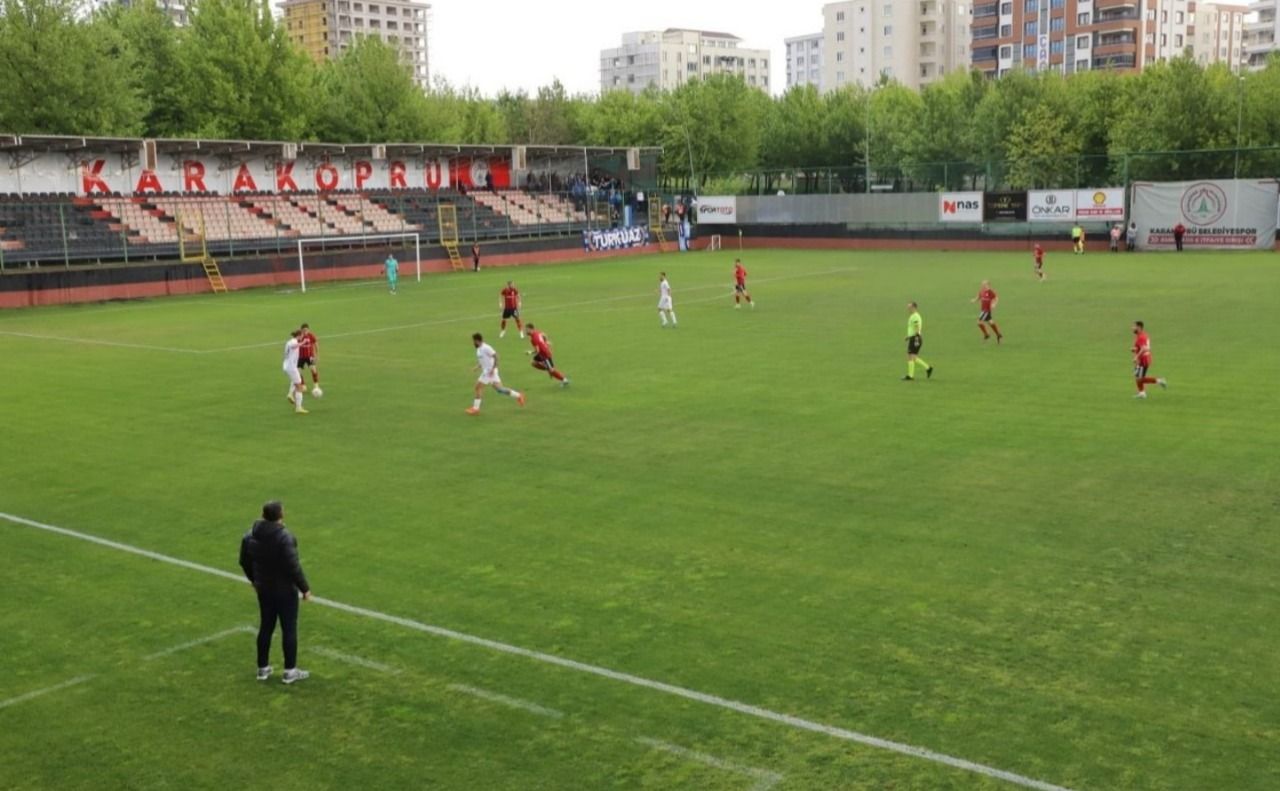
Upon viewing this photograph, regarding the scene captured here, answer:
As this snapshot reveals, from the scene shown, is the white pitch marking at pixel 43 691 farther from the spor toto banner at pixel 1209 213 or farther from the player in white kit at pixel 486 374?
the spor toto banner at pixel 1209 213

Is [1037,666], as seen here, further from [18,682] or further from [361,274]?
[361,274]

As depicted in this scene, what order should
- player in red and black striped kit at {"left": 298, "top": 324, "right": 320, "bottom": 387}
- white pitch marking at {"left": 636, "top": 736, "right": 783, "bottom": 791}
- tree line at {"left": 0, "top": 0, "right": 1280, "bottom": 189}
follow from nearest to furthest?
1. white pitch marking at {"left": 636, "top": 736, "right": 783, "bottom": 791}
2. player in red and black striped kit at {"left": 298, "top": 324, "right": 320, "bottom": 387}
3. tree line at {"left": 0, "top": 0, "right": 1280, "bottom": 189}

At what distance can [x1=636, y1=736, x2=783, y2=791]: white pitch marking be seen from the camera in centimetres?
863

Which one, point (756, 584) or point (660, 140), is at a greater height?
point (660, 140)

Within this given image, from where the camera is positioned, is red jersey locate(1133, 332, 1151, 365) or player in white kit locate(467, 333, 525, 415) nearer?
red jersey locate(1133, 332, 1151, 365)

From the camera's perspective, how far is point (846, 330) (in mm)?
33688

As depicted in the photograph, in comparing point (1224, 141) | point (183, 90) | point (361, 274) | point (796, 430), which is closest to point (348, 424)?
point (796, 430)

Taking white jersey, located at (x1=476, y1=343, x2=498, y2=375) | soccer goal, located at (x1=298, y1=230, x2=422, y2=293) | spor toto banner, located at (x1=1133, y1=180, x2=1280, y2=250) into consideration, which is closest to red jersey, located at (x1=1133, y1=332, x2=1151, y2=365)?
white jersey, located at (x1=476, y1=343, x2=498, y2=375)

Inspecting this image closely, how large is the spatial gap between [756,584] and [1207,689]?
4.54m

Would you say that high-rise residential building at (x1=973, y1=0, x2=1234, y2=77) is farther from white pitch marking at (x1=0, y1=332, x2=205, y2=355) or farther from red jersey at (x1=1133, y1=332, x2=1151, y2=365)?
red jersey at (x1=1133, y1=332, x2=1151, y2=365)

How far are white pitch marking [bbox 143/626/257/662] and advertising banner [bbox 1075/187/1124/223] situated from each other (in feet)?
206

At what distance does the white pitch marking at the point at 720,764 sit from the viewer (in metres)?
8.63

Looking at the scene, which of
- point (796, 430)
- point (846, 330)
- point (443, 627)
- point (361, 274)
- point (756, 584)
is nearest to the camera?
point (443, 627)

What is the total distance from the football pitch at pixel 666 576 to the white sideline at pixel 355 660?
0.11 feet
